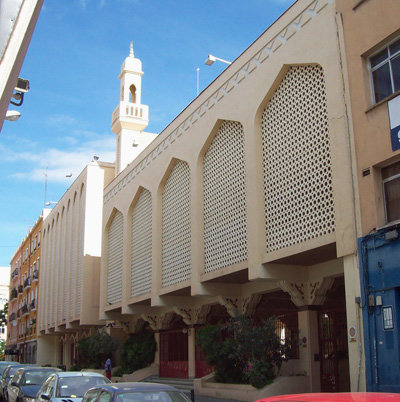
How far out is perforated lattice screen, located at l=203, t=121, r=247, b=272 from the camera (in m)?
17.2

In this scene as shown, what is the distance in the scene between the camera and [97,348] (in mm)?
28172

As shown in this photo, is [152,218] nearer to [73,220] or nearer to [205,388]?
[205,388]

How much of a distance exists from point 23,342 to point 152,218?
1397 inches

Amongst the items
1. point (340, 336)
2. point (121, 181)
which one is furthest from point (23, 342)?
point (340, 336)

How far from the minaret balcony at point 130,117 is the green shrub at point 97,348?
1244 cm

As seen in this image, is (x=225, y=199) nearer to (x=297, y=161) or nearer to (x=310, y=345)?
(x=297, y=161)

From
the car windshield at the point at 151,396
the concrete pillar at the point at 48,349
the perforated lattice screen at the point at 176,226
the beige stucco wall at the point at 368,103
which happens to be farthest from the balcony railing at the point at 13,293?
the car windshield at the point at 151,396

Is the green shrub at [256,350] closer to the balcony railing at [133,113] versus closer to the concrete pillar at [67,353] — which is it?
the balcony railing at [133,113]

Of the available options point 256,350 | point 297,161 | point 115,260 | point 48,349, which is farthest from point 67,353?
point 297,161

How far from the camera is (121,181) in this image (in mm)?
28938

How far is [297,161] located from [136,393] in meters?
8.77

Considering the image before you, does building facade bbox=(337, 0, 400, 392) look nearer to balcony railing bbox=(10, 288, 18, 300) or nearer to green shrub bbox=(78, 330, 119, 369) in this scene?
green shrub bbox=(78, 330, 119, 369)

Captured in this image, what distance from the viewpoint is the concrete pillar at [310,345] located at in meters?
16.0

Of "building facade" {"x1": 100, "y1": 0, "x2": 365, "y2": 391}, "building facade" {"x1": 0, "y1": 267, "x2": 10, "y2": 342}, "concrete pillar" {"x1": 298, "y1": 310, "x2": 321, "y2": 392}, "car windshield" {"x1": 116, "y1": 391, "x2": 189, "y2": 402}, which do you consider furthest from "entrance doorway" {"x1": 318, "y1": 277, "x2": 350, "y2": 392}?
"building facade" {"x1": 0, "y1": 267, "x2": 10, "y2": 342}
